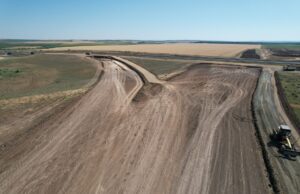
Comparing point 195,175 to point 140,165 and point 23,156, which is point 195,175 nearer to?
→ point 140,165

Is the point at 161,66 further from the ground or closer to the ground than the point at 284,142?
closer to the ground

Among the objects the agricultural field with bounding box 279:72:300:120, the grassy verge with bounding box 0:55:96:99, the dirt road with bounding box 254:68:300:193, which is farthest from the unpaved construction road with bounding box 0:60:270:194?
the grassy verge with bounding box 0:55:96:99

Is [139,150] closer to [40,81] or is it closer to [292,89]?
[292,89]

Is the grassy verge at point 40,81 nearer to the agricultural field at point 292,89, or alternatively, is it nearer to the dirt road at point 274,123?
the dirt road at point 274,123

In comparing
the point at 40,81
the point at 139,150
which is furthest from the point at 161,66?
the point at 139,150

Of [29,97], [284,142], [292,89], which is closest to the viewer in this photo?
[284,142]

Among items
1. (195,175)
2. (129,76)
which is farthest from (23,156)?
(129,76)

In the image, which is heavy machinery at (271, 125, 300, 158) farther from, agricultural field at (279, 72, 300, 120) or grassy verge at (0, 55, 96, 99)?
grassy verge at (0, 55, 96, 99)
